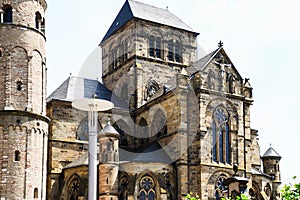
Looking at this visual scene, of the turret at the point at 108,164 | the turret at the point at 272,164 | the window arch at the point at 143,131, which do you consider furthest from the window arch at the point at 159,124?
the turret at the point at 272,164

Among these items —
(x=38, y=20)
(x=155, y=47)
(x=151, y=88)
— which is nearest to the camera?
(x=38, y=20)

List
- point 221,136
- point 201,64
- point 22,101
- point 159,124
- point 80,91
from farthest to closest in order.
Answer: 1. point 80,91
2. point 159,124
3. point 201,64
4. point 221,136
5. point 22,101

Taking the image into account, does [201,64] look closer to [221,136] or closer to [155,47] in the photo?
[221,136]

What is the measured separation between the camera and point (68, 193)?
46.9 m

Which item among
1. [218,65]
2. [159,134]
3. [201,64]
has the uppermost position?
[201,64]

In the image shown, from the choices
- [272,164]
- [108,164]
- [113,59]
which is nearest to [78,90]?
[113,59]

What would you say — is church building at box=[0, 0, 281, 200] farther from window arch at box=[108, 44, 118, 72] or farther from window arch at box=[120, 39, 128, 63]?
window arch at box=[108, 44, 118, 72]

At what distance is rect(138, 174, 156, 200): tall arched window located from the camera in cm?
4497

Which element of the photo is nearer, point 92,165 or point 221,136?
point 92,165

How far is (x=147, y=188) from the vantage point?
45.3 metres

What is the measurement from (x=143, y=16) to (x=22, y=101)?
2007 centimetres

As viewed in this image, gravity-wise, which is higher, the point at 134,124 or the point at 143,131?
the point at 134,124

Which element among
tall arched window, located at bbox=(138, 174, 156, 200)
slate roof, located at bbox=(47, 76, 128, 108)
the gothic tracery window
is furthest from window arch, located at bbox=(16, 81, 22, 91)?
the gothic tracery window

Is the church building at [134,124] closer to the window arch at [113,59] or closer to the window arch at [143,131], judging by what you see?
the window arch at [143,131]
